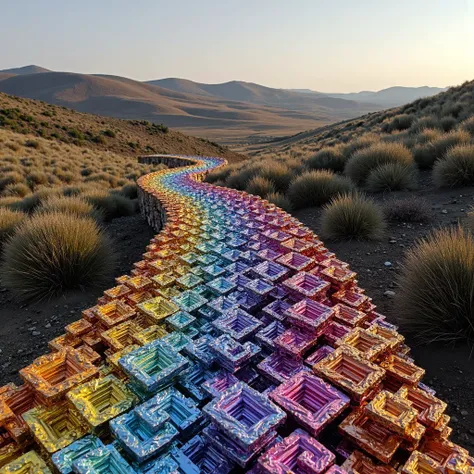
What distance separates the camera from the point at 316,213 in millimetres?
8656

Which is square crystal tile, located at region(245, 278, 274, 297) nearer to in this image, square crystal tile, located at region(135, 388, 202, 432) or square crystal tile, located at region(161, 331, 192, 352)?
square crystal tile, located at region(161, 331, 192, 352)

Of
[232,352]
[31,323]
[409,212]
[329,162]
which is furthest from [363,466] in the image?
[329,162]

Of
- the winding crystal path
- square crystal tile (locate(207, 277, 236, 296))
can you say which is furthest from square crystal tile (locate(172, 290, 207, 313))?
square crystal tile (locate(207, 277, 236, 296))

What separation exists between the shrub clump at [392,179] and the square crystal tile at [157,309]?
7.28m

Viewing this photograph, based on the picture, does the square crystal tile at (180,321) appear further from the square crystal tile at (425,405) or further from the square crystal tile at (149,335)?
the square crystal tile at (425,405)

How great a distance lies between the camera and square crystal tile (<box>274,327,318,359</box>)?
2443 mm

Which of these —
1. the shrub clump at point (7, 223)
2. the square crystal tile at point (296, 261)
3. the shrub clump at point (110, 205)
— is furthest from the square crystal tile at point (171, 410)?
the shrub clump at point (110, 205)

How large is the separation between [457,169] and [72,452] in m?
8.63

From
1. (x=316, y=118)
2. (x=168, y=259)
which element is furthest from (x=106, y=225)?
(x=316, y=118)

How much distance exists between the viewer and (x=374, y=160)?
10.1 metres

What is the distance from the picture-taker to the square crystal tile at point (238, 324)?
2.65 metres

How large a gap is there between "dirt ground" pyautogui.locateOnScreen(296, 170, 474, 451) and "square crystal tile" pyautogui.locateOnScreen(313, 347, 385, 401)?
1.03 m

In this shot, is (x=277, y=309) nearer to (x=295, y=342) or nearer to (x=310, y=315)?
(x=310, y=315)

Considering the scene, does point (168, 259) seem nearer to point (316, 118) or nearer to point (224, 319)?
point (224, 319)
